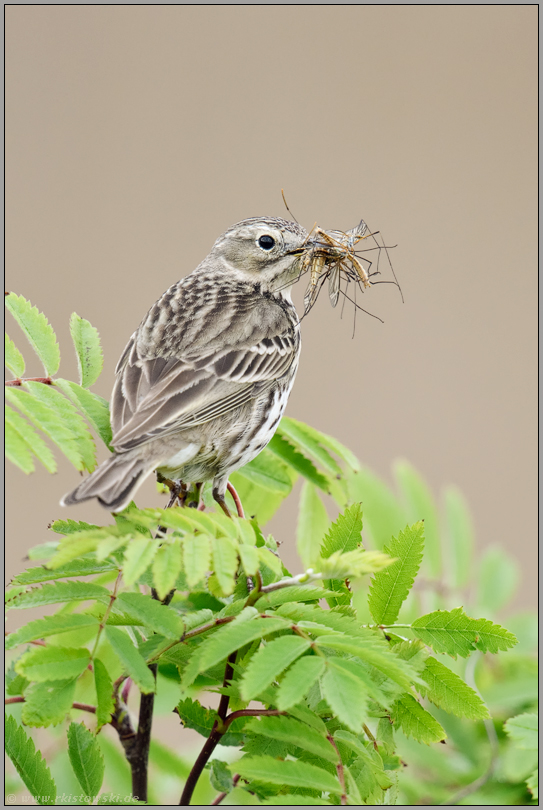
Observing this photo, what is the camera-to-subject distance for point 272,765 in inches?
58.0

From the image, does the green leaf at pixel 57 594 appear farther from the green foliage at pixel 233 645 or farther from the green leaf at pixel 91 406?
the green leaf at pixel 91 406

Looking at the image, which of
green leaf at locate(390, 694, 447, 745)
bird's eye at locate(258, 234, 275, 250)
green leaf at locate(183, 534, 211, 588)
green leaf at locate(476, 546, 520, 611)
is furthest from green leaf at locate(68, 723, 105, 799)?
bird's eye at locate(258, 234, 275, 250)

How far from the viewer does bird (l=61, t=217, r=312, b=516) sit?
2.06m

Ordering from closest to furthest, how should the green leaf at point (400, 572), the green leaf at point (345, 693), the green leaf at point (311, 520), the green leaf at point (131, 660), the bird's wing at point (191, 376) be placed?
the green leaf at point (345, 693) < the green leaf at point (131, 660) < the green leaf at point (400, 572) < the bird's wing at point (191, 376) < the green leaf at point (311, 520)

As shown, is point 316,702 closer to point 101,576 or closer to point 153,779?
point 101,576

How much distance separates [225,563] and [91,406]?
79 centimetres

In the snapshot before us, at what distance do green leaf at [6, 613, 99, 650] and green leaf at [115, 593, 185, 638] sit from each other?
0.09 m

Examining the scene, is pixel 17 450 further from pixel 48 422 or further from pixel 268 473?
pixel 268 473

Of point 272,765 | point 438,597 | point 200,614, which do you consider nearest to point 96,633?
point 200,614

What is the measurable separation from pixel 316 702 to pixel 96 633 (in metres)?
0.52

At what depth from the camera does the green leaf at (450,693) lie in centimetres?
166

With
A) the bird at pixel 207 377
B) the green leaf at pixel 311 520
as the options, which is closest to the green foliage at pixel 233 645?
the bird at pixel 207 377

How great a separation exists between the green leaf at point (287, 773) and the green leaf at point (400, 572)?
430mm

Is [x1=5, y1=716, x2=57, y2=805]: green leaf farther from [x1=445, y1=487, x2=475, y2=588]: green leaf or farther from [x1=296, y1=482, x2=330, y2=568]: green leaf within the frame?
[x1=445, y1=487, x2=475, y2=588]: green leaf
